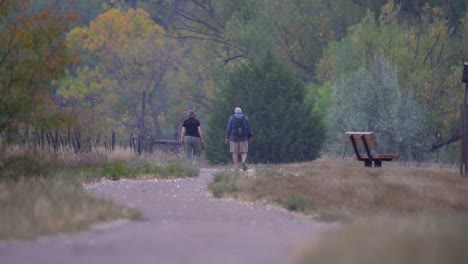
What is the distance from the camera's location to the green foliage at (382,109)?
142ft

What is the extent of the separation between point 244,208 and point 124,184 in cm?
531

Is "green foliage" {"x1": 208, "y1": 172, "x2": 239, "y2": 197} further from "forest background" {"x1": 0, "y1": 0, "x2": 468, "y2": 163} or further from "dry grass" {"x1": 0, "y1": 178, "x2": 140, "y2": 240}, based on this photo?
"forest background" {"x1": 0, "y1": 0, "x2": 468, "y2": 163}

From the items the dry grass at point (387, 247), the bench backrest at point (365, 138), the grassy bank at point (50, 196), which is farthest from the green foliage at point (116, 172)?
the dry grass at point (387, 247)

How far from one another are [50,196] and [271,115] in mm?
26277

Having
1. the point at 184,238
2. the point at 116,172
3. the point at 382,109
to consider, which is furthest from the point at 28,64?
the point at 382,109

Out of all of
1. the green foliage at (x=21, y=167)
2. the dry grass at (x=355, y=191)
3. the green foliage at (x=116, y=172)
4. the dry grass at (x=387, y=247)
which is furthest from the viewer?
the green foliage at (x=116, y=172)

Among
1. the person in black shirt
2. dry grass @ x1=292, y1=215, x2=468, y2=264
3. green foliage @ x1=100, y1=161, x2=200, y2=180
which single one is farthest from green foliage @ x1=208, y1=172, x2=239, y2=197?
dry grass @ x1=292, y1=215, x2=468, y2=264

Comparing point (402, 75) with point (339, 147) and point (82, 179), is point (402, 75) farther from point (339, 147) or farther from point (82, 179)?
point (82, 179)

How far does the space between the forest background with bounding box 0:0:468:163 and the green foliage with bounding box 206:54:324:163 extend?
0.18 feet

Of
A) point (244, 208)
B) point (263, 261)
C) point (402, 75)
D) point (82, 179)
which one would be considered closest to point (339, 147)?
point (402, 75)

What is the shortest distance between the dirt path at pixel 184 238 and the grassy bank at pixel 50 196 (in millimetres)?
357

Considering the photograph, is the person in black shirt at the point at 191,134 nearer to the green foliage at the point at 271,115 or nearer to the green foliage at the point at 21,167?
the green foliage at the point at 21,167

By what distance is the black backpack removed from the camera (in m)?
28.2

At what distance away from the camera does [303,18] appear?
54.3 metres
